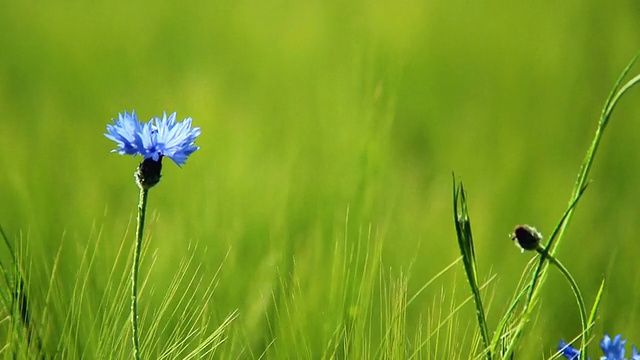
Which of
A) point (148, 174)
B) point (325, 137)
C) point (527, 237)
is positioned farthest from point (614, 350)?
point (325, 137)

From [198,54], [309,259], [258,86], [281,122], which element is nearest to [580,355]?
[309,259]

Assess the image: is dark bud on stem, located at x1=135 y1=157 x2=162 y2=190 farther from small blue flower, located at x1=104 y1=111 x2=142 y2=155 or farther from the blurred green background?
the blurred green background

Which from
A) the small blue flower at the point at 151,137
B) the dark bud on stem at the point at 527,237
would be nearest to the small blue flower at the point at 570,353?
the dark bud on stem at the point at 527,237

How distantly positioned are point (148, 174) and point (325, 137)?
1.67 feet

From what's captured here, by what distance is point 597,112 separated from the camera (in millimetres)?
1140

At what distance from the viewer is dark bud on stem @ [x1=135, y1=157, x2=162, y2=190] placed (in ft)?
1.56

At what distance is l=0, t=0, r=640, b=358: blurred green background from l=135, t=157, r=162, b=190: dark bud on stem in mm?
120

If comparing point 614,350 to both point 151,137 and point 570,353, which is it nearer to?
point 570,353

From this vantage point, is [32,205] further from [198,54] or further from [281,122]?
[198,54]

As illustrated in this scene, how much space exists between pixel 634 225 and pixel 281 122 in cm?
45

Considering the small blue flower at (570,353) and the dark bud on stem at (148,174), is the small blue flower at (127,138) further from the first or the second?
the small blue flower at (570,353)

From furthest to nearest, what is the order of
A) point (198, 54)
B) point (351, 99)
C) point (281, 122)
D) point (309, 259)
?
point (198, 54), point (281, 122), point (351, 99), point (309, 259)

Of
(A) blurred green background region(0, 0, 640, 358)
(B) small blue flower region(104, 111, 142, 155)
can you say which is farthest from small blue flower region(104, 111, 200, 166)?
(A) blurred green background region(0, 0, 640, 358)

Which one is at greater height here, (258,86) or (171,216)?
(258,86)
